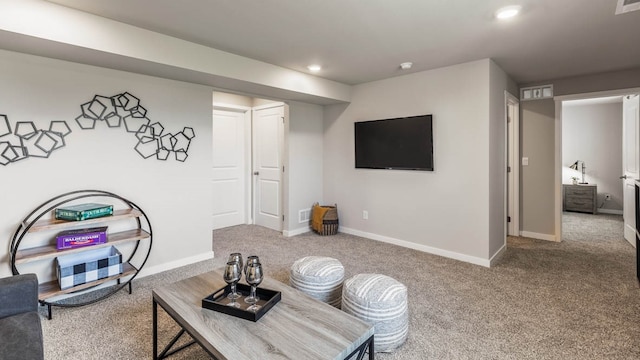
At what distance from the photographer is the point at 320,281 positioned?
2.32 m

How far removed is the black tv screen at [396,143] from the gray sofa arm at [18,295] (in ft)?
11.9

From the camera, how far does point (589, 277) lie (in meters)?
3.08

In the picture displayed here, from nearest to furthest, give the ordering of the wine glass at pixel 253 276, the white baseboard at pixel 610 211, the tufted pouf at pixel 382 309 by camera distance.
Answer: the wine glass at pixel 253 276
the tufted pouf at pixel 382 309
the white baseboard at pixel 610 211

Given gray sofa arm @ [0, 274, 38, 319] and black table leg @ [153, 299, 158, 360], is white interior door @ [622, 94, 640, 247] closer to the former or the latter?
black table leg @ [153, 299, 158, 360]

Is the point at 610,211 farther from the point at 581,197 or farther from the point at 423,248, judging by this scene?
the point at 423,248

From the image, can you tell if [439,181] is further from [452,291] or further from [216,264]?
[216,264]

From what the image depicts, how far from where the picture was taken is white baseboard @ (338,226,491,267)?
352 centimetres

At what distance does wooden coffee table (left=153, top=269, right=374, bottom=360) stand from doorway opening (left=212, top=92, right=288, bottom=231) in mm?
3420

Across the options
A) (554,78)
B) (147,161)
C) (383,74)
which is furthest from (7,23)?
(554,78)

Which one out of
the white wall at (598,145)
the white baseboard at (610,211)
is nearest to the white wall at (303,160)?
the white wall at (598,145)

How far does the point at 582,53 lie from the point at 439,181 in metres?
1.90

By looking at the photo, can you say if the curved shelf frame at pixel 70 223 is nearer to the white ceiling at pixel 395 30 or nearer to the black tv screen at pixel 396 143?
the white ceiling at pixel 395 30

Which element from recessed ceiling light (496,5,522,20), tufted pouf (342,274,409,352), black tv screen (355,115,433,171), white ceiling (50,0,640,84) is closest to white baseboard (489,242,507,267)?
black tv screen (355,115,433,171)

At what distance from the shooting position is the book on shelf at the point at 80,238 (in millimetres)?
2482
